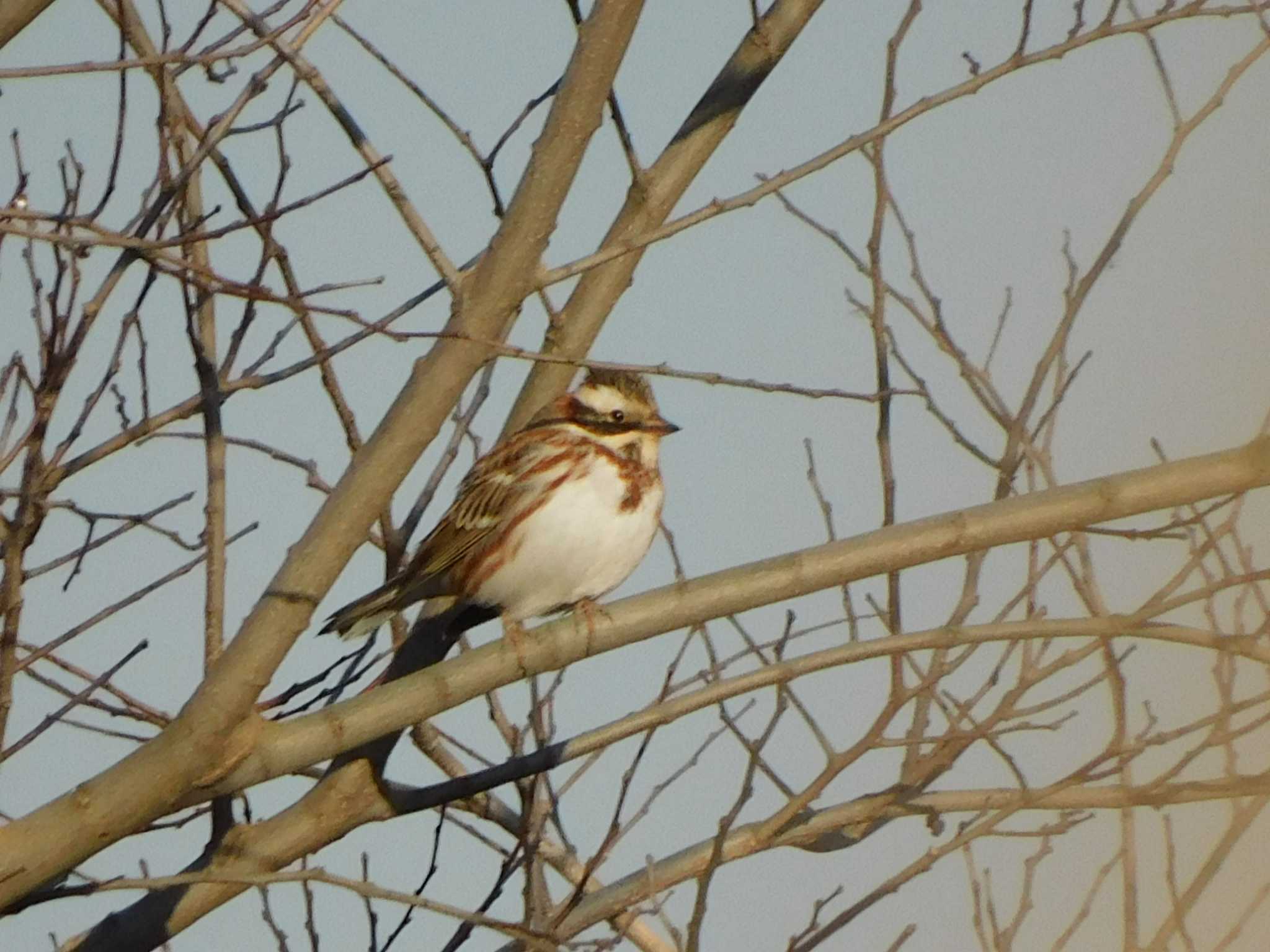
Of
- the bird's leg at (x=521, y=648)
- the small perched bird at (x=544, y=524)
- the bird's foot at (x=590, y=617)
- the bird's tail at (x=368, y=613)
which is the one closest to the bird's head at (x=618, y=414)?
the small perched bird at (x=544, y=524)

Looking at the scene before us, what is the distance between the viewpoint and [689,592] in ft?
13.0

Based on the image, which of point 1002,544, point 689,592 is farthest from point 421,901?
point 1002,544

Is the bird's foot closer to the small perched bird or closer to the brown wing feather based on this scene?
the small perched bird

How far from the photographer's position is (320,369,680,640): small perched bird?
20.0ft

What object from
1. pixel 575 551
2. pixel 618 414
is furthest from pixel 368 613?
pixel 618 414

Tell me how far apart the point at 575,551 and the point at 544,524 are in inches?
7.0

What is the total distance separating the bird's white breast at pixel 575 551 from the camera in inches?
241

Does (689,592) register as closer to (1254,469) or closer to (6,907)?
(1254,469)

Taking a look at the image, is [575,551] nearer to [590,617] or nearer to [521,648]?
[521,648]

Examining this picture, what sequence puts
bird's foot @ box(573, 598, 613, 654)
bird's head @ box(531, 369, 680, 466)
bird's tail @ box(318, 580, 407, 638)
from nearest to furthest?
bird's foot @ box(573, 598, 613, 654)
bird's tail @ box(318, 580, 407, 638)
bird's head @ box(531, 369, 680, 466)

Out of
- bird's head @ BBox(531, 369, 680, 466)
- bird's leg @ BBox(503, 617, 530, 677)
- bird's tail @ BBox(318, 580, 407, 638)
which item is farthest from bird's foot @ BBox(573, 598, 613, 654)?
bird's head @ BBox(531, 369, 680, 466)

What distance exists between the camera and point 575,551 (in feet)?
20.1

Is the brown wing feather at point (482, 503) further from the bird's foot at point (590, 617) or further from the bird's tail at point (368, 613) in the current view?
the bird's foot at point (590, 617)

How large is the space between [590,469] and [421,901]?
9.07 ft
